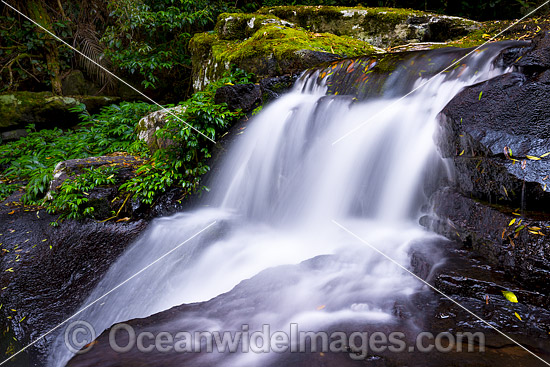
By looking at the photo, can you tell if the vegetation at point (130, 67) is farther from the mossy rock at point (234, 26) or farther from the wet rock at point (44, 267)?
the wet rock at point (44, 267)

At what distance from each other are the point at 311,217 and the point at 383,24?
471 centimetres

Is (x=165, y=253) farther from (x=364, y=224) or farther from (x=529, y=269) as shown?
(x=529, y=269)

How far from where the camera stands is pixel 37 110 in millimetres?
7430

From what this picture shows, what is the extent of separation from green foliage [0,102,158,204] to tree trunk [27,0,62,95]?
1.84 metres

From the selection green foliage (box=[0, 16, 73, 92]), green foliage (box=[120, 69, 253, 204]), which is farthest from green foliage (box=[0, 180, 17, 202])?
green foliage (box=[0, 16, 73, 92])

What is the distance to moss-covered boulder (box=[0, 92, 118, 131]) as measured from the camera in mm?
7184

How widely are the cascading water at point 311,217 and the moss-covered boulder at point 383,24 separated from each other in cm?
252

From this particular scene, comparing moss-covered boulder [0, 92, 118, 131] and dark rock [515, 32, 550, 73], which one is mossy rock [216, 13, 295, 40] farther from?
dark rock [515, 32, 550, 73]

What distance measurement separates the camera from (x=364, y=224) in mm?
2906

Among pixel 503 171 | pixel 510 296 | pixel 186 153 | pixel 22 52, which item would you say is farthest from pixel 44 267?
pixel 22 52

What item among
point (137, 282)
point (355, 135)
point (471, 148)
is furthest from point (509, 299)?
point (137, 282)

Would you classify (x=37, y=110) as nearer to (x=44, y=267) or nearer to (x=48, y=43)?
(x=48, y=43)

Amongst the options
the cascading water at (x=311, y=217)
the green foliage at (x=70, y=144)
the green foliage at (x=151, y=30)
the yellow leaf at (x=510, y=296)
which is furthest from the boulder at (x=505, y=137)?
the green foliage at (x=151, y=30)

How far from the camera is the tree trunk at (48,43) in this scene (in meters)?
8.08
